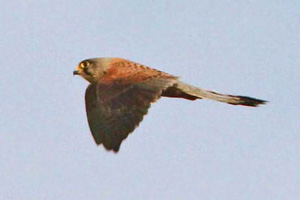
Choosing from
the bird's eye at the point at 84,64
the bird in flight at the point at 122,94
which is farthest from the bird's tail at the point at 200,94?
the bird's eye at the point at 84,64

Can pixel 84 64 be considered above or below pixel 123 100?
above

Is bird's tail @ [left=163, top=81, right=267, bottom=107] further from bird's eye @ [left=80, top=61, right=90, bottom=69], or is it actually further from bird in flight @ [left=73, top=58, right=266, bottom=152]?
bird's eye @ [left=80, top=61, right=90, bottom=69]

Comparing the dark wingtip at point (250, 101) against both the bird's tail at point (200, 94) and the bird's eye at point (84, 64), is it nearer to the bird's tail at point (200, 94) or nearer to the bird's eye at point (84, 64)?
the bird's tail at point (200, 94)

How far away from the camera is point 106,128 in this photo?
11.6 m

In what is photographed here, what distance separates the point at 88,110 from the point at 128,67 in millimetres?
981

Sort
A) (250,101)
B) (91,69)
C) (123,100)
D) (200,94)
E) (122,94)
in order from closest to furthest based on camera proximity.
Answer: (123,100) < (122,94) < (200,94) < (250,101) < (91,69)

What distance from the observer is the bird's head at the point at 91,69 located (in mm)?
13383

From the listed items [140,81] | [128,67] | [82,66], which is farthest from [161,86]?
[82,66]

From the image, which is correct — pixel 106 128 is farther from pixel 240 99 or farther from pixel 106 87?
pixel 240 99

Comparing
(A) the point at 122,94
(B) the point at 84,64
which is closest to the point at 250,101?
(A) the point at 122,94

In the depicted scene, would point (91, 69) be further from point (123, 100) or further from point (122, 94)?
point (123, 100)

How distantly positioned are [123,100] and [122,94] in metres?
0.15

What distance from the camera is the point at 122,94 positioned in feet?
37.9

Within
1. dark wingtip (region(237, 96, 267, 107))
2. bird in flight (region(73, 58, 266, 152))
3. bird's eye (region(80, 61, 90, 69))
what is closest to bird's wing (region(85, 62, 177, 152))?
bird in flight (region(73, 58, 266, 152))
